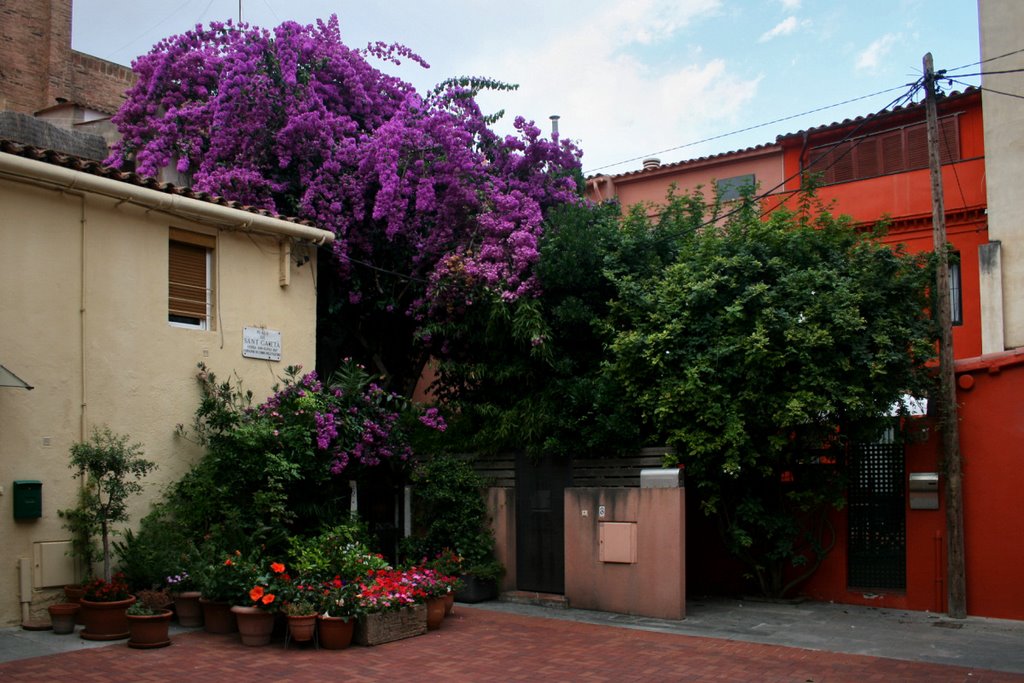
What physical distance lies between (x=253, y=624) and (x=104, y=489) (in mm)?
2328

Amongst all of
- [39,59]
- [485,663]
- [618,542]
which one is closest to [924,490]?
[618,542]

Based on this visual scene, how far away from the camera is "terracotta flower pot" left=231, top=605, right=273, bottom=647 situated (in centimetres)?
944

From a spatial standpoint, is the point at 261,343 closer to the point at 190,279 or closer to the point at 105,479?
the point at 190,279

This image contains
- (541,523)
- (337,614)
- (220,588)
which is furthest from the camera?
(541,523)

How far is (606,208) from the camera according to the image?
14.4 metres

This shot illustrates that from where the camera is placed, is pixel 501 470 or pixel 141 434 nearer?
pixel 141 434

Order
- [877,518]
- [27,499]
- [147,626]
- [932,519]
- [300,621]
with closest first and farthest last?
[147,626] → [300,621] → [27,499] → [932,519] → [877,518]

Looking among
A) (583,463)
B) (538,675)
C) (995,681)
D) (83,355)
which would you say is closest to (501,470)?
(583,463)

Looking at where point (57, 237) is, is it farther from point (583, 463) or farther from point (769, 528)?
point (769, 528)

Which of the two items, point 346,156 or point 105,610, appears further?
point 346,156

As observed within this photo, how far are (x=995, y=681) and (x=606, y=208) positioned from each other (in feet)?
27.8

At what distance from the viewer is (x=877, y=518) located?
41.5 ft

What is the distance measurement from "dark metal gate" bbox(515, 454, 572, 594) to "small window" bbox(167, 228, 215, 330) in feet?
16.0

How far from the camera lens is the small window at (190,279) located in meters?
12.0
